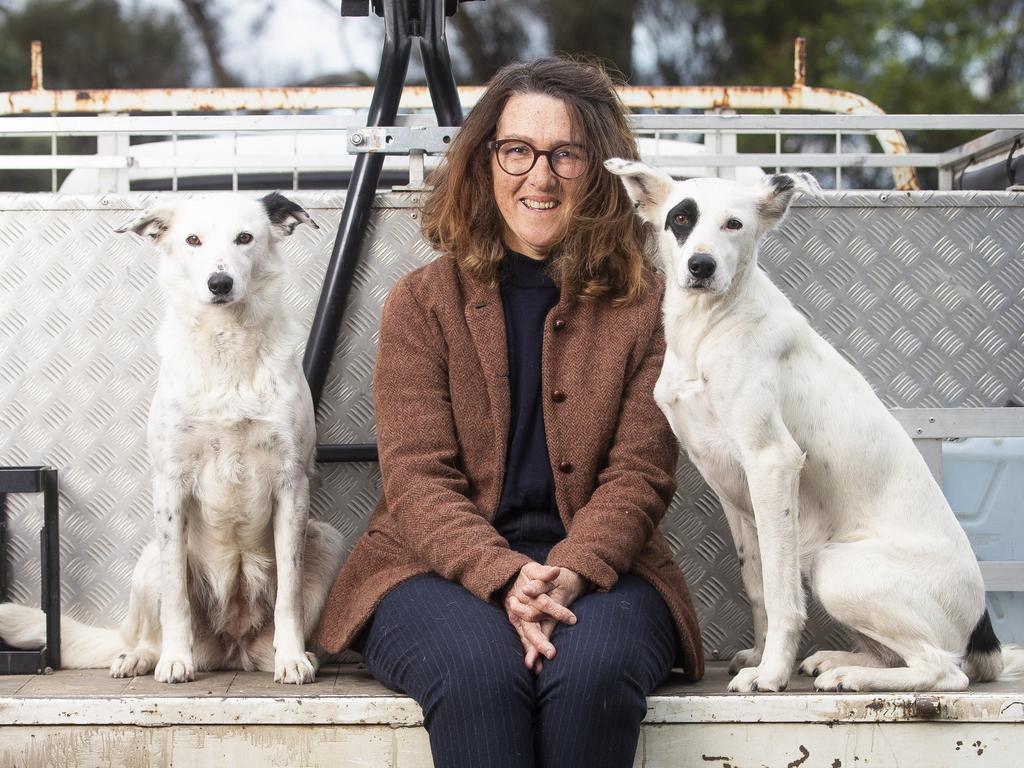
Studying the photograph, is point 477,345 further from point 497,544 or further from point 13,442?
point 13,442

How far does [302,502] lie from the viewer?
288cm

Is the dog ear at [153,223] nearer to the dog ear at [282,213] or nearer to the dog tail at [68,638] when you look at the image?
the dog ear at [282,213]

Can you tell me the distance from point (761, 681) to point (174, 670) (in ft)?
4.28

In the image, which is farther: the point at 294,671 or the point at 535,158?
the point at 535,158

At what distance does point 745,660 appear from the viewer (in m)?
2.94

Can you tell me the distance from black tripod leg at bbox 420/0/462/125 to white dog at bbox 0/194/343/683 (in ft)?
2.07

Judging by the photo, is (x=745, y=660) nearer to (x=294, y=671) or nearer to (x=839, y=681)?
(x=839, y=681)

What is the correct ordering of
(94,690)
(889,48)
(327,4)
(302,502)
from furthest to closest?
(327,4)
(889,48)
(302,502)
(94,690)

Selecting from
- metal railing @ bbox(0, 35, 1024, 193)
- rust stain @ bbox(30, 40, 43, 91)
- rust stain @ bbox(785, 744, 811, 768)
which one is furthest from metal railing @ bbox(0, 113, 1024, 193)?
rust stain @ bbox(785, 744, 811, 768)

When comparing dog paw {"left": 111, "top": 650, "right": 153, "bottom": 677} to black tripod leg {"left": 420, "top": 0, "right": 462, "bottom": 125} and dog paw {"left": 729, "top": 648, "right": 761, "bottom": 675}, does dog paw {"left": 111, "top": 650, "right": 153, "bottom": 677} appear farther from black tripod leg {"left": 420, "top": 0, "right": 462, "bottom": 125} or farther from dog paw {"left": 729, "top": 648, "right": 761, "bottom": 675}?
black tripod leg {"left": 420, "top": 0, "right": 462, "bottom": 125}

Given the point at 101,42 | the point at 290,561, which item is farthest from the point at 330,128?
the point at 101,42

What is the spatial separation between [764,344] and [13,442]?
200 cm

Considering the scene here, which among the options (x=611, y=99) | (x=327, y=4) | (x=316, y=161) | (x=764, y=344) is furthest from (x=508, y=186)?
(x=327, y=4)

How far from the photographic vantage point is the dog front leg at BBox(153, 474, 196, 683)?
2.81 metres
